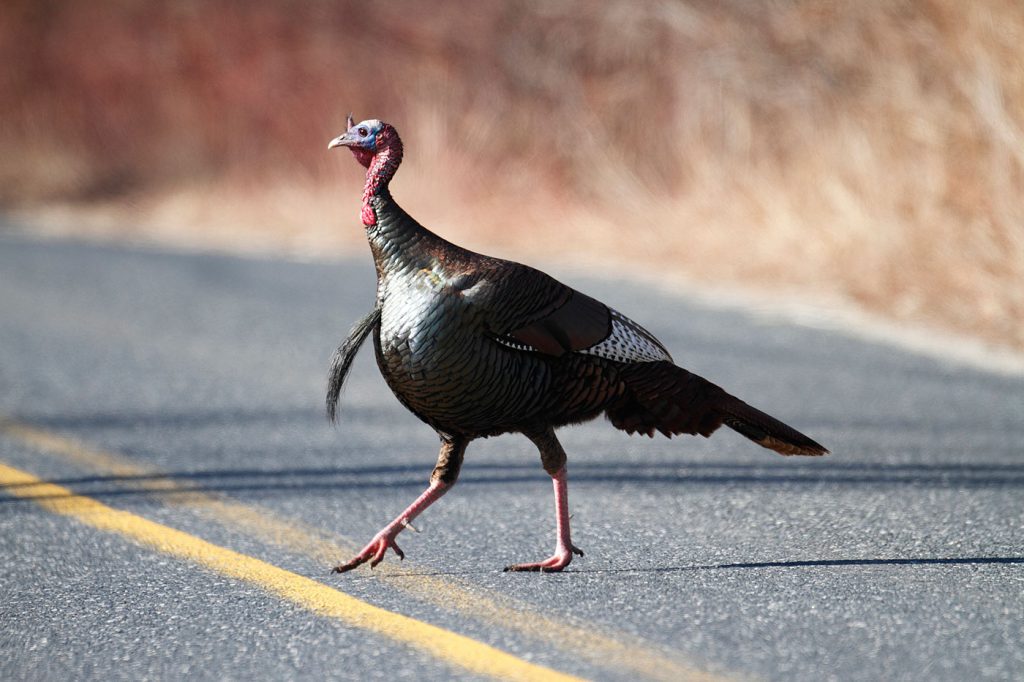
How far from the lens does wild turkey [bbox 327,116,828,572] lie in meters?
3.78

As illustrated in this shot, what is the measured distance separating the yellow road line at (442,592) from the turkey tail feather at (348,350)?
493 millimetres

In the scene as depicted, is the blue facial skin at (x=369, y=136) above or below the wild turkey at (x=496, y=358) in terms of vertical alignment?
above

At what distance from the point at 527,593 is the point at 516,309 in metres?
0.75

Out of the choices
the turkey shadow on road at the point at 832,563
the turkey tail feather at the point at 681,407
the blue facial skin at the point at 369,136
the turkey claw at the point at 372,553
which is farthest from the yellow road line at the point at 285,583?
the blue facial skin at the point at 369,136

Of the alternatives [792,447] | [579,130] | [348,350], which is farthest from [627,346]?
[579,130]

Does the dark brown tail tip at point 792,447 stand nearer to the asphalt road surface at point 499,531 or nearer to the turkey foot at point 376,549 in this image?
the asphalt road surface at point 499,531

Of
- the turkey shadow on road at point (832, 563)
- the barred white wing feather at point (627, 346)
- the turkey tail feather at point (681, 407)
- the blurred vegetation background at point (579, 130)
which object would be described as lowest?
the turkey shadow on road at point (832, 563)

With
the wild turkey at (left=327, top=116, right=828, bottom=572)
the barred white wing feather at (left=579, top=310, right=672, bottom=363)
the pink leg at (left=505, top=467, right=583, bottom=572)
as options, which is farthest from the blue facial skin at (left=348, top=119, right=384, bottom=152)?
the pink leg at (left=505, top=467, right=583, bottom=572)

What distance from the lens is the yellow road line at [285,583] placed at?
3.37 m

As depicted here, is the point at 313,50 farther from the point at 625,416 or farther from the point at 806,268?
the point at 625,416

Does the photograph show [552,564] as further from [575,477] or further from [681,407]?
[575,477]

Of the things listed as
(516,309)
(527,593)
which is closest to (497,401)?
(516,309)

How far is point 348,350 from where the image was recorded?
4.04m

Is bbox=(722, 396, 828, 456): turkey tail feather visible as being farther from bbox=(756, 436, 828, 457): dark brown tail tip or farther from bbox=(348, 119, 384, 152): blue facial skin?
bbox=(348, 119, 384, 152): blue facial skin
